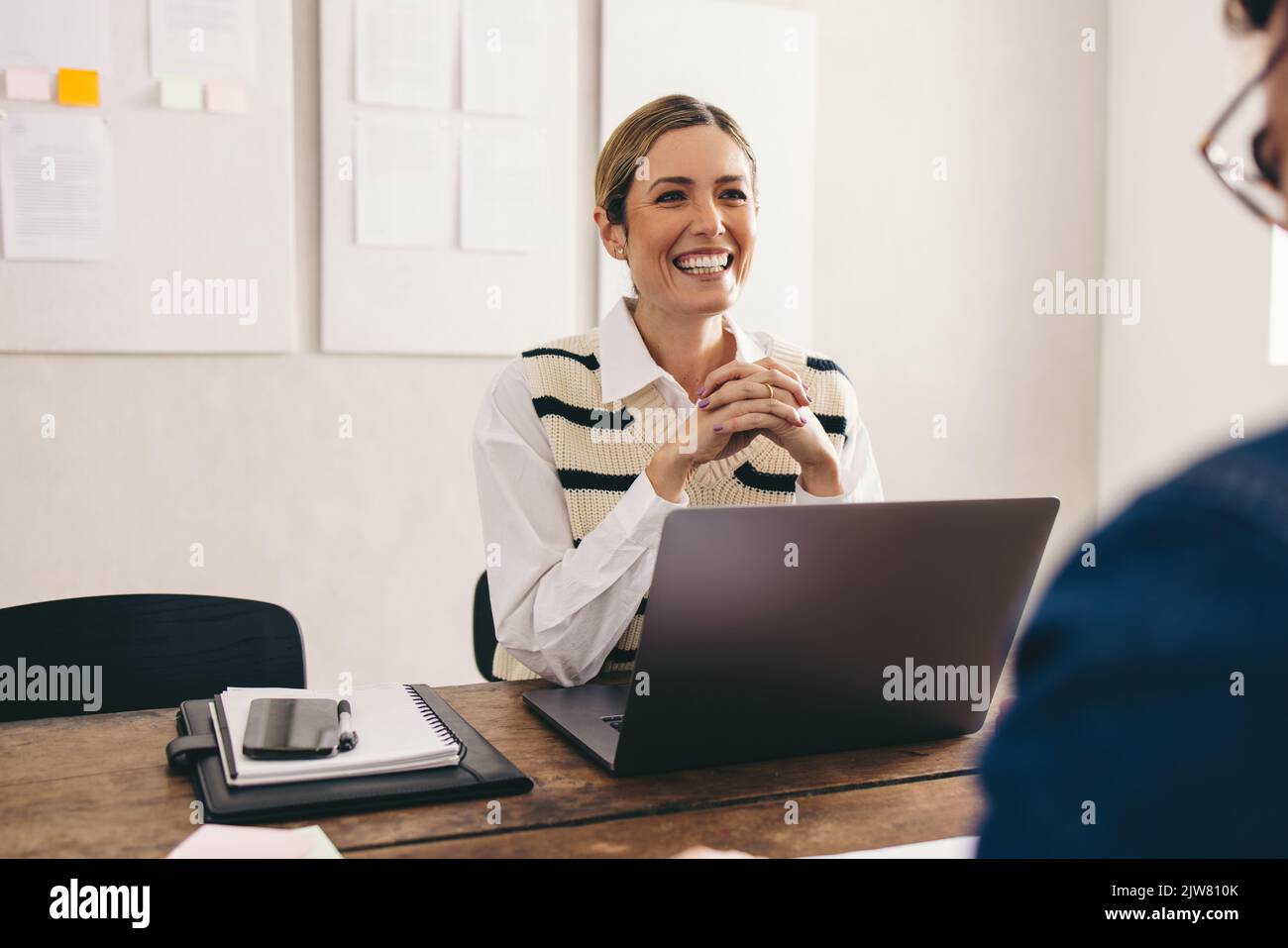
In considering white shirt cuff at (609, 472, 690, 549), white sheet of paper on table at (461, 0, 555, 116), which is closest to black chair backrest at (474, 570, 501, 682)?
white shirt cuff at (609, 472, 690, 549)

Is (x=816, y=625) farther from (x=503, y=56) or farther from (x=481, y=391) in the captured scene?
(x=503, y=56)

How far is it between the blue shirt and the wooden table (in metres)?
0.57

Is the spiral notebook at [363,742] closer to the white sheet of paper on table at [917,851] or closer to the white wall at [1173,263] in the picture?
the white sheet of paper on table at [917,851]

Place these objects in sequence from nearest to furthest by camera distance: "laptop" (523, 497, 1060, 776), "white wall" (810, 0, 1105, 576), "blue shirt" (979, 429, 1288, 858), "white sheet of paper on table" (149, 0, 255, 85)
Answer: "blue shirt" (979, 429, 1288, 858)
"laptop" (523, 497, 1060, 776)
"white sheet of paper on table" (149, 0, 255, 85)
"white wall" (810, 0, 1105, 576)

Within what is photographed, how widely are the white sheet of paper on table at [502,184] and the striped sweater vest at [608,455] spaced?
42.1 inches

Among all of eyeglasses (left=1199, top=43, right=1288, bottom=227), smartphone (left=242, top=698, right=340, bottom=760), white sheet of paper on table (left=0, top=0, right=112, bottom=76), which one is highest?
white sheet of paper on table (left=0, top=0, right=112, bottom=76)

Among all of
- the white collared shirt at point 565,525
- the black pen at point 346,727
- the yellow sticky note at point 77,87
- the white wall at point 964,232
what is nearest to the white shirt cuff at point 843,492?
the white collared shirt at point 565,525

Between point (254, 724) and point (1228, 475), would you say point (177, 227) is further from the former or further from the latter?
point (1228, 475)

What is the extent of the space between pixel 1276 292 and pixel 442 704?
2.79 metres

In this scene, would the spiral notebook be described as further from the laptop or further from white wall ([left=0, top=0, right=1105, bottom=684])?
white wall ([left=0, top=0, right=1105, bottom=684])

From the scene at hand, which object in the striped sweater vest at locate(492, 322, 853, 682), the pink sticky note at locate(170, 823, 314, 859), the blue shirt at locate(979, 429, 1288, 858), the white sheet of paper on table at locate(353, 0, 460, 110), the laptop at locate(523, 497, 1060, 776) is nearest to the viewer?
the blue shirt at locate(979, 429, 1288, 858)

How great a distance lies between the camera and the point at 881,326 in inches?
129

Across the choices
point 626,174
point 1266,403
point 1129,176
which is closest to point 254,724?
point 626,174

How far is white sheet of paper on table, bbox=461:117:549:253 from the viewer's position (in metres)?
2.71
